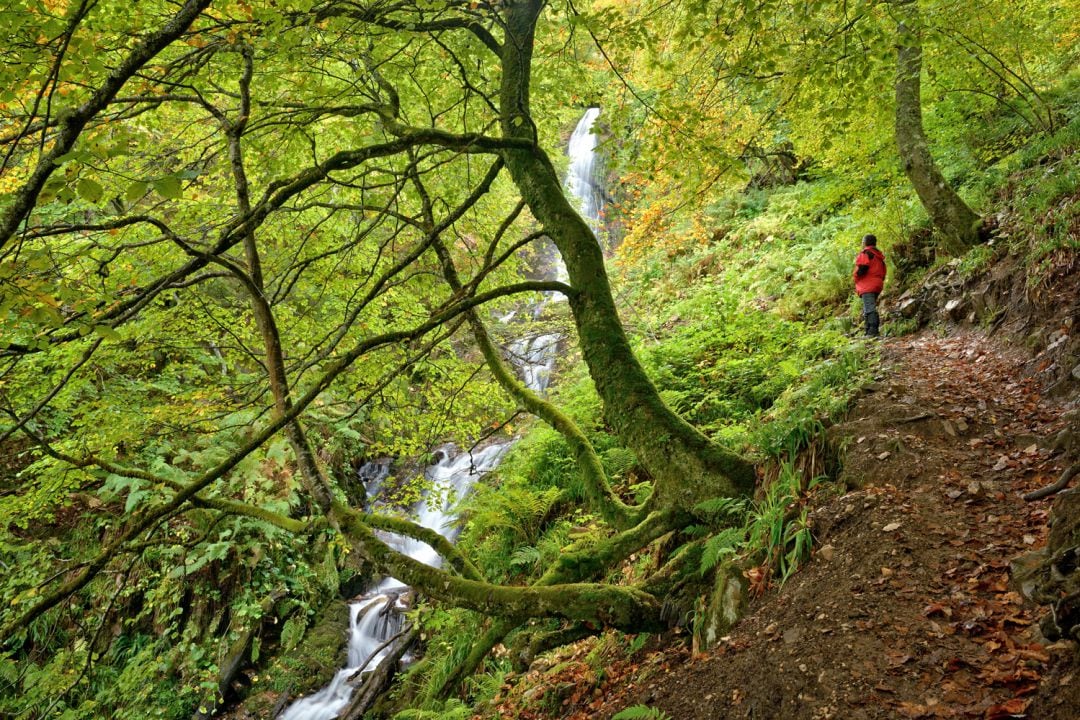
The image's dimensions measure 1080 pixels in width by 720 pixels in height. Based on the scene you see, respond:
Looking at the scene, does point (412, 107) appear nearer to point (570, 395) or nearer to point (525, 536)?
point (570, 395)

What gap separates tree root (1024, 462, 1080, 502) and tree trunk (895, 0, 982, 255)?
584cm

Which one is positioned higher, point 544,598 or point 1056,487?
point 544,598

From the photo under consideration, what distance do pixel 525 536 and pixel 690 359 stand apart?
11.8 feet

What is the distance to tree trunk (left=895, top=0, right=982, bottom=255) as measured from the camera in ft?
25.7

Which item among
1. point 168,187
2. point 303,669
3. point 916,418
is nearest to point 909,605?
point 916,418

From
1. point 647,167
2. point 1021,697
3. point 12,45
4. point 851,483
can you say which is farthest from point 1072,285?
point 12,45

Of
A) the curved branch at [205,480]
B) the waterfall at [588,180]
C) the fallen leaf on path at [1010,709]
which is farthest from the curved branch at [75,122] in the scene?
the waterfall at [588,180]

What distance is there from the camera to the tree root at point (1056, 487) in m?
3.14

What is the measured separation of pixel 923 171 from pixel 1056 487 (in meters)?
6.50

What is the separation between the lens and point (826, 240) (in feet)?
38.4

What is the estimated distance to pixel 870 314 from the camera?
7.93 meters

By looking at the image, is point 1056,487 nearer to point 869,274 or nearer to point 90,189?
point 90,189

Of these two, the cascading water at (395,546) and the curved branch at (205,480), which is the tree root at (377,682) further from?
the curved branch at (205,480)

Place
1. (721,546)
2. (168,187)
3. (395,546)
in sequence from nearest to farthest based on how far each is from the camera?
(168,187) < (721,546) < (395,546)
